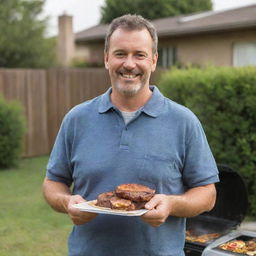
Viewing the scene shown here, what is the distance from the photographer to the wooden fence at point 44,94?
12.0 meters

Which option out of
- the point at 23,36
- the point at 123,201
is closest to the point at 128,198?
the point at 123,201

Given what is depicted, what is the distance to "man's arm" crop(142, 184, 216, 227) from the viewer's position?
6.59 feet

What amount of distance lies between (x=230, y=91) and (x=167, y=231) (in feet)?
13.9

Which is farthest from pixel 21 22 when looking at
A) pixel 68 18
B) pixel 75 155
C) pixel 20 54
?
pixel 75 155

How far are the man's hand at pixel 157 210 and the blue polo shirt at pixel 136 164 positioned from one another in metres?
0.15

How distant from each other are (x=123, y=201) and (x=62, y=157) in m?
0.47

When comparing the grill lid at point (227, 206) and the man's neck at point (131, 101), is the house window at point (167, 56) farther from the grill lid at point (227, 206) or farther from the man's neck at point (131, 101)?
the man's neck at point (131, 101)

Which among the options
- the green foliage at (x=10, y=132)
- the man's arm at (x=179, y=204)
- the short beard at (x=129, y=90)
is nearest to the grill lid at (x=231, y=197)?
the man's arm at (x=179, y=204)

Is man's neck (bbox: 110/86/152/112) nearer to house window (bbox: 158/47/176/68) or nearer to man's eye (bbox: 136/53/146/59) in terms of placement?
man's eye (bbox: 136/53/146/59)

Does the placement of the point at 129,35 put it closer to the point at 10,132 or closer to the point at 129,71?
the point at 129,71

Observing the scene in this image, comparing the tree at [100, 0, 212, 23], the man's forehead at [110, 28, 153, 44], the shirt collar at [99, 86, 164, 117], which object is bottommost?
the shirt collar at [99, 86, 164, 117]

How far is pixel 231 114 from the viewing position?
6.27m

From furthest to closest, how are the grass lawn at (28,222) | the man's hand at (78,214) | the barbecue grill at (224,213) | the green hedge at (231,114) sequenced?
1. the green hedge at (231,114)
2. the grass lawn at (28,222)
3. the barbecue grill at (224,213)
4. the man's hand at (78,214)

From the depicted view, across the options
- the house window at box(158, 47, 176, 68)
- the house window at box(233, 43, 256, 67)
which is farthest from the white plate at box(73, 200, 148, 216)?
the house window at box(158, 47, 176, 68)
